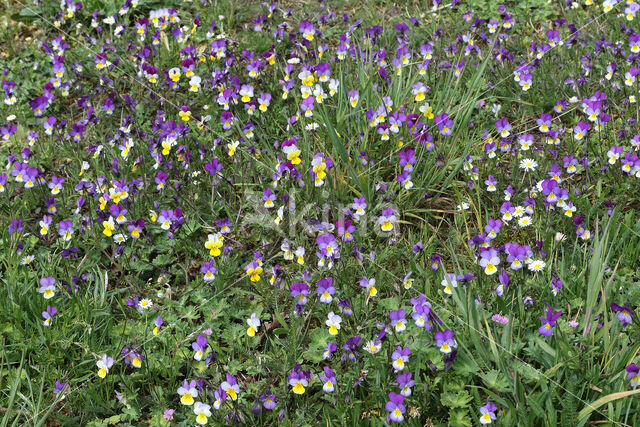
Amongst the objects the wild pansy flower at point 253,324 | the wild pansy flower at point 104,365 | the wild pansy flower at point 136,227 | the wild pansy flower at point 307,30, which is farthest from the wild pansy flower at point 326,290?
A: the wild pansy flower at point 307,30

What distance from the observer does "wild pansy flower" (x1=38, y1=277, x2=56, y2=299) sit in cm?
308

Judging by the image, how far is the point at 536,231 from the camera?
10.6 ft

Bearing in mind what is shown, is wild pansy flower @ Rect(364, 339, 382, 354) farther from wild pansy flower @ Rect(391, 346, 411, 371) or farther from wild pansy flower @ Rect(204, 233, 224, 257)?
wild pansy flower @ Rect(204, 233, 224, 257)

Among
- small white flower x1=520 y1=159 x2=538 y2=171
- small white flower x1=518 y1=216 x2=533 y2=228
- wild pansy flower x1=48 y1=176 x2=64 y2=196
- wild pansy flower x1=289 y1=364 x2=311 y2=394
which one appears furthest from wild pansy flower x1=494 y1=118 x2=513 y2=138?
wild pansy flower x1=48 y1=176 x2=64 y2=196

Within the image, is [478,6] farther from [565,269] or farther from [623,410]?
[623,410]

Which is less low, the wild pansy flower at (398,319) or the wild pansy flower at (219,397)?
the wild pansy flower at (398,319)

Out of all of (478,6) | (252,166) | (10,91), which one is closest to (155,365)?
(252,166)

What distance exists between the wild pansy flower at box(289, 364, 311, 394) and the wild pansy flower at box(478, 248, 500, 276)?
92cm

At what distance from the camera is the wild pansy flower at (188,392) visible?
8.53ft

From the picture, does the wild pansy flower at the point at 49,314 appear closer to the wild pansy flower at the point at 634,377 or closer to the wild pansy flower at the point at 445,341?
the wild pansy flower at the point at 445,341

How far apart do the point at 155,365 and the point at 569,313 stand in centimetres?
182

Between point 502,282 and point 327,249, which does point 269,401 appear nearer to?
point 327,249

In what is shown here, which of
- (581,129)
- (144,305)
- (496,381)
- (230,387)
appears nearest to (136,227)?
(144,305)

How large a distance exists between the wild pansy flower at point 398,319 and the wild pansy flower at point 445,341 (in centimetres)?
19
